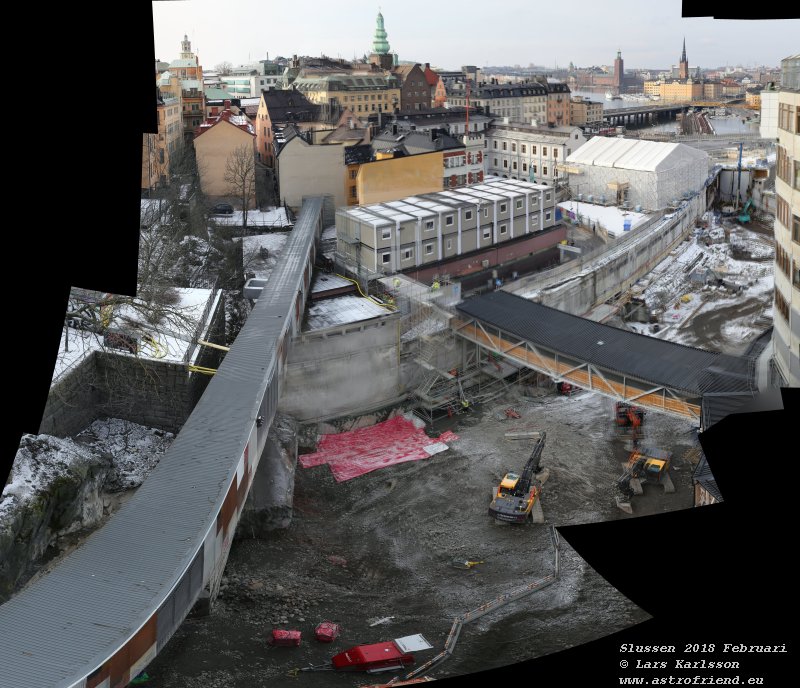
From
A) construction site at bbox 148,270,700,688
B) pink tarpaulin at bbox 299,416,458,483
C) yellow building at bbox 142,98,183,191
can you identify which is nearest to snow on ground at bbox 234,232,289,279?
yellow building at bbox 142,98,183,191

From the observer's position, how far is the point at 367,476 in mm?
13031

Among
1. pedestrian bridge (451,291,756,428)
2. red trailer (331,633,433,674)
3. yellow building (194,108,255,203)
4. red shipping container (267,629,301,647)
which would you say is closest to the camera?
red trailer (331,633,433,674)

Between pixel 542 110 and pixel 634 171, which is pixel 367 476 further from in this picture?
pixel 542 110

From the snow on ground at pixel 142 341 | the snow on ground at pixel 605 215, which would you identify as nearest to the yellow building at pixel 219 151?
the snow on ground at pixel 605 215

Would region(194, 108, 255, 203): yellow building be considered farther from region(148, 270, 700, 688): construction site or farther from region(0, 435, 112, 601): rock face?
region(0, 435, 112, 601): rock face

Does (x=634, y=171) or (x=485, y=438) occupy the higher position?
(x=634, y=171)

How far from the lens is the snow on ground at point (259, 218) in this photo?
21625mm

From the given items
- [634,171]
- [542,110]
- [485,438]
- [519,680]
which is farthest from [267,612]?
[542,110]

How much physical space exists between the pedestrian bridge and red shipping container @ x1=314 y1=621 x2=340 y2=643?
4.56m

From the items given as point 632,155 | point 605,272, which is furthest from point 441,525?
point 632,155

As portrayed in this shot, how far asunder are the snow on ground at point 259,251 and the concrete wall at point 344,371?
326cm

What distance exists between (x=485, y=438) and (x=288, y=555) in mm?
4498

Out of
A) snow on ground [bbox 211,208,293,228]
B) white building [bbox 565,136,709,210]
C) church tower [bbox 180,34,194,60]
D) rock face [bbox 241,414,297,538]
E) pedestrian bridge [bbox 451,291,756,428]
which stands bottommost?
rock face [bbox 241,414,297,538]

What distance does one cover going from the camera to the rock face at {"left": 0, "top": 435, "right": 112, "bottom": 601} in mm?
8453
